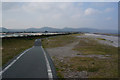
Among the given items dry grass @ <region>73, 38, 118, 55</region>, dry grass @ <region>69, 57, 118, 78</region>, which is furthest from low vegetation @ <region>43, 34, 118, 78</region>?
dry grass @ <region>73, 38, 118, 55</region>

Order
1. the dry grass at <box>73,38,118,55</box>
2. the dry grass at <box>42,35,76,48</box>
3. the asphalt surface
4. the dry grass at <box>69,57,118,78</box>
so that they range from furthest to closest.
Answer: the dry grass at <box>42,35,76,48</box>, the dry grass at <box>73,38,118,55</box>, the dry grass at <box>69,57,118,78</box>, the asphalt surface

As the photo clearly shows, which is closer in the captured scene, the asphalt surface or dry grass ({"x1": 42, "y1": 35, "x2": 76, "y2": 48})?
the asphalt surface

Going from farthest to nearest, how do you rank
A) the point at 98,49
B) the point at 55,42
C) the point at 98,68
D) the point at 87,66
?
the point at 55,42 < the point at 98,49 < the point at 87,66 < the point at 98,68

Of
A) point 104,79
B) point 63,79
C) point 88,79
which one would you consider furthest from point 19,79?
point 104,79

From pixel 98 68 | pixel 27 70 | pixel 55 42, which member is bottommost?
pixel 98 68

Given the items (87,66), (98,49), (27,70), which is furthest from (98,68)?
(98,49)

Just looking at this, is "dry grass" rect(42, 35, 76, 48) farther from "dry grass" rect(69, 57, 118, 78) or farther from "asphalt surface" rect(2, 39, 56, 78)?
"dry grass" rect(69, 57, 118, 78)

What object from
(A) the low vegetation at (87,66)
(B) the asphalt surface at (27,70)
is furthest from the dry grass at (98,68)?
(B) the asphalt surface at (27,70)

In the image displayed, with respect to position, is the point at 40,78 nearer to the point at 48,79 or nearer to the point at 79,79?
the point at 48,79

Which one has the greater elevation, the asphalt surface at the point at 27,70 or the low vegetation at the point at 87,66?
the asphalt surface at the point at 27,70

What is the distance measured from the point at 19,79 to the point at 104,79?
5.76 metres

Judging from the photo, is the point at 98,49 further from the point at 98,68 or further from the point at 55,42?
the point at 55,42

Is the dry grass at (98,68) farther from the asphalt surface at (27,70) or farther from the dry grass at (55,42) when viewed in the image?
the dry grass at (55,42)

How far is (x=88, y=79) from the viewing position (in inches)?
299
